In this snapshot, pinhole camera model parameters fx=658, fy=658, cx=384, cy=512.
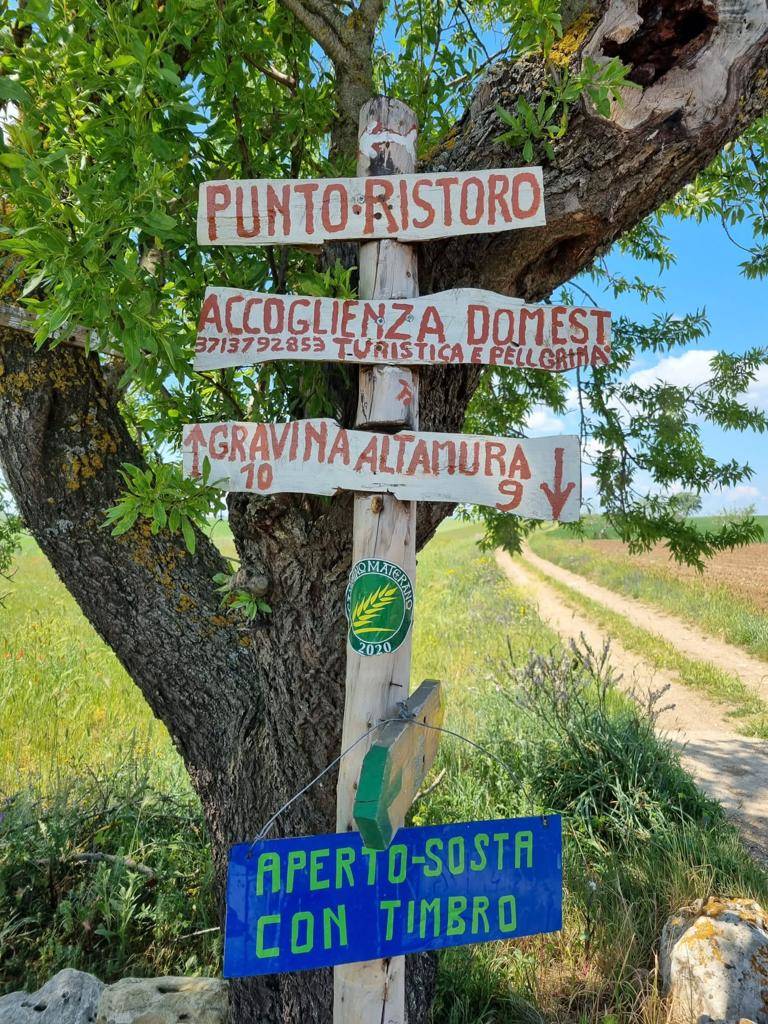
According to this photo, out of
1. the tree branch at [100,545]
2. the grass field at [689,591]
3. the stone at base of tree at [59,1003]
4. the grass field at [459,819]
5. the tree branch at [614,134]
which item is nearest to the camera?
the tree branch at [614,134]

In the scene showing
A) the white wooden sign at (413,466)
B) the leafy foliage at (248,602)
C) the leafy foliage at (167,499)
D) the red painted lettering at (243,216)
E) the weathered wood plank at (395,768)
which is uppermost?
the red painted lettering at (243,216)

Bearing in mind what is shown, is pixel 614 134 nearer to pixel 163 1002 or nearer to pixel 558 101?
pixel 558 101

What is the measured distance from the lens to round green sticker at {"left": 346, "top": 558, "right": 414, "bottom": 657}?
1.75 m

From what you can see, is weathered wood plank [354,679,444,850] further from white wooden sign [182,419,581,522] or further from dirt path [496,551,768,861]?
dirt path [496,551,768,861]

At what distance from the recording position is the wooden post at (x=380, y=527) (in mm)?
1725

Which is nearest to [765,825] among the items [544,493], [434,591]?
[544,493]

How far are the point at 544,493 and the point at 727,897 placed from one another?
243cm

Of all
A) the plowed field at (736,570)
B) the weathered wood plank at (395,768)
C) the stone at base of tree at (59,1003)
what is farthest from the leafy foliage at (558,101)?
the plowed field at (736,570)

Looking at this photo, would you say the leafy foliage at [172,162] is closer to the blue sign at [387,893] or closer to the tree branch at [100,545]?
the tree branch at [100,545]

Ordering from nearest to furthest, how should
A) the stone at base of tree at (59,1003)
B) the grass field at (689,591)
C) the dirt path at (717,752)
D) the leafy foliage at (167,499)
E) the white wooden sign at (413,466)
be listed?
the leafy foliage at (167,499), the white wooden sign at (413,466), the stone at base of tree at (59,1003), the dirt path at (717,752), the grass field at (689,591)

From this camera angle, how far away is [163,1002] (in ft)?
7.47

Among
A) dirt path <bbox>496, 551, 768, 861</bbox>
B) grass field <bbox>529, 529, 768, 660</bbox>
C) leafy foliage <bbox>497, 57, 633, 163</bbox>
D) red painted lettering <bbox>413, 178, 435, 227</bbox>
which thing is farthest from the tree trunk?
grass field <bbox>529, 529, 768, 660</bbox>

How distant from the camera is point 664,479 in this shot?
380 centimetres

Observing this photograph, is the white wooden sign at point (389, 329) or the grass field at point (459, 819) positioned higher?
the white wooden sign at point (389, 329)
